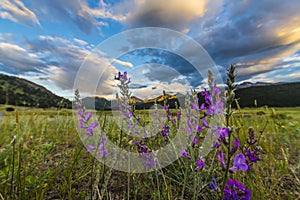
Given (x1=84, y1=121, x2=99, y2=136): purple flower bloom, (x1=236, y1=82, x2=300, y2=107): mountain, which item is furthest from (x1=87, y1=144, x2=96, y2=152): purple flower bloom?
(x1=236, y1=82, x2=300, y2=107): mountain

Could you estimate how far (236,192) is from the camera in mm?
1195

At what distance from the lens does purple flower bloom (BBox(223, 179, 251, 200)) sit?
116 cm

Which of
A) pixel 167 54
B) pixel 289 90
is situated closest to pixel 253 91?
pixel 289 90

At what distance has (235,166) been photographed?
47.9 inches

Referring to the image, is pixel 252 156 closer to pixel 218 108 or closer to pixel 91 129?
pixel 218 108

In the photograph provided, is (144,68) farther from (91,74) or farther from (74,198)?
(74,198)

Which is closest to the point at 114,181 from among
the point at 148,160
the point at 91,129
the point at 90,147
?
the point at 148,160

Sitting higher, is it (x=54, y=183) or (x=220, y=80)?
(x=220, y=80)

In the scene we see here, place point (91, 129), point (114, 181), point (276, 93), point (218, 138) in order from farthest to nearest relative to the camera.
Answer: point (276, 93) < point (91, 129) < point (114, 181) < point (218, 138)

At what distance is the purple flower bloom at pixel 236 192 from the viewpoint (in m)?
Result: 1.16

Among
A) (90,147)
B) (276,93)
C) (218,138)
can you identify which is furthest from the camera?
(276,93)

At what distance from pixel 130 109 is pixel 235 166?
3.06 ft

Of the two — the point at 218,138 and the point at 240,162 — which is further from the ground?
the point at 218,138

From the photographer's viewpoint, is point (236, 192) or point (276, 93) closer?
point (236, 192)
